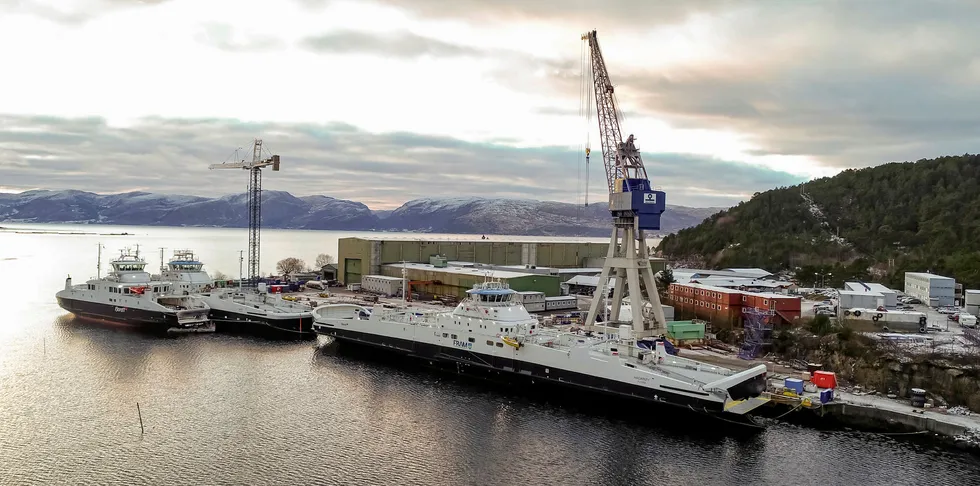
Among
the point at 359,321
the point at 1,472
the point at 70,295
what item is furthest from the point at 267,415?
the point at 70,295

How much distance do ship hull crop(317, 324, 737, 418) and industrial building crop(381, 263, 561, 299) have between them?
1629 cm

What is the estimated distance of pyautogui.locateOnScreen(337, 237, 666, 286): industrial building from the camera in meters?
72.5

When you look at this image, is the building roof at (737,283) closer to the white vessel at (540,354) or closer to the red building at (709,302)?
the red building at (709,302)

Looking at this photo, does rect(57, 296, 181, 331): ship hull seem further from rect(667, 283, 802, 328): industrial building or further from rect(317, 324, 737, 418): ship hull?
rect(667, 283, 802, 328): industrial building

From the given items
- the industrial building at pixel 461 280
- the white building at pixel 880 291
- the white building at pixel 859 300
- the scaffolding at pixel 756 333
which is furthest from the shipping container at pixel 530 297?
the white building at pixel 880 291

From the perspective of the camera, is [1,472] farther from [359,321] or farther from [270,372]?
[359,321]

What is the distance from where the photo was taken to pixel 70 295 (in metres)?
53.4

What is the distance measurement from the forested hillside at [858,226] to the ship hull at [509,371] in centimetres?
4357

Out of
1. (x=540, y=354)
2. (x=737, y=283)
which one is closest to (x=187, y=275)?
(x=540, y=354)

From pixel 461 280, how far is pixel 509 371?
90.6ft

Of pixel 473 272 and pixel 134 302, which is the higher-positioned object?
pixel 473 272

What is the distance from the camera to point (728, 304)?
4372 cm

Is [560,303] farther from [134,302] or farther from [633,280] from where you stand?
[134,302]

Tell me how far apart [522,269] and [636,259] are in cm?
2928
